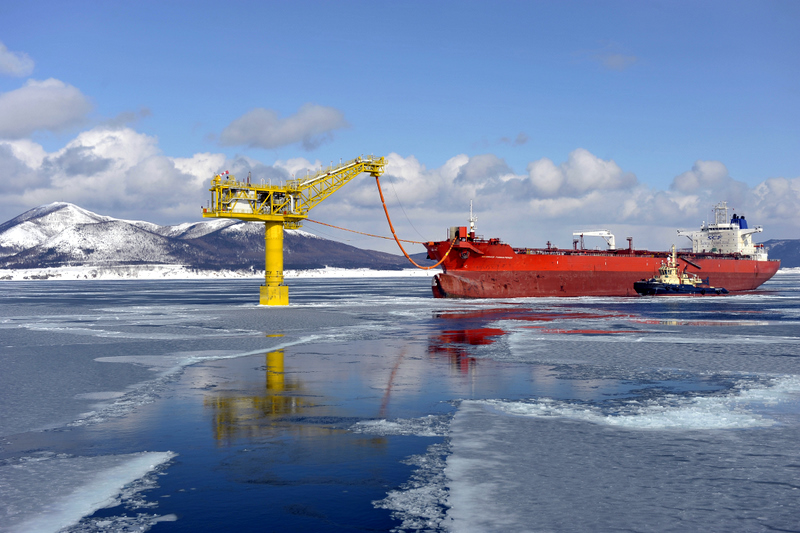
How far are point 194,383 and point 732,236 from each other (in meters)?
68.9

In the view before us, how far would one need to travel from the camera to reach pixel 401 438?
900 centimetres

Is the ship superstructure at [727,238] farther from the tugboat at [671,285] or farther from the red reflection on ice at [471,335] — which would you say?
the red reflection on ice at [471,335]

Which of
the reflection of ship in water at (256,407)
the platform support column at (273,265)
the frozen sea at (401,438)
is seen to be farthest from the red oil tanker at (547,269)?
the reflection of ship in water at (256,407)

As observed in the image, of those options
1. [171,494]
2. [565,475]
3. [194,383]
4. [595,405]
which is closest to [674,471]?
[565,475]

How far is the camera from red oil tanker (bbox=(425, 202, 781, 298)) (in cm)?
4803

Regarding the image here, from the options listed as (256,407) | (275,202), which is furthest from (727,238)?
(256,407)

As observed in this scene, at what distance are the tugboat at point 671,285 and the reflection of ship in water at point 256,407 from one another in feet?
150

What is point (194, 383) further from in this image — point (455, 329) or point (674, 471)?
point (455, 329)

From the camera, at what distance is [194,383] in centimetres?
1344

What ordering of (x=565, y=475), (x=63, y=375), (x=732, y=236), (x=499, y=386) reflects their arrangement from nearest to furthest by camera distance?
(x=565, y=475), (x=499, y=386), (x=63, y=375), (x=732, y=236)

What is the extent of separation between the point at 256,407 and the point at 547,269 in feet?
138

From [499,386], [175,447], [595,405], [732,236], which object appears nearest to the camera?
[175,447]

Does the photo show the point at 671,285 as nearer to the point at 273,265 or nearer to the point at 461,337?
the point at 273,265

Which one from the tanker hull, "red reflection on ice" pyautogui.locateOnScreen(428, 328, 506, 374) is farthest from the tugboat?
"red reflection on ice" pyautogui.locateOnScreen(428, 328, 506, 374)
